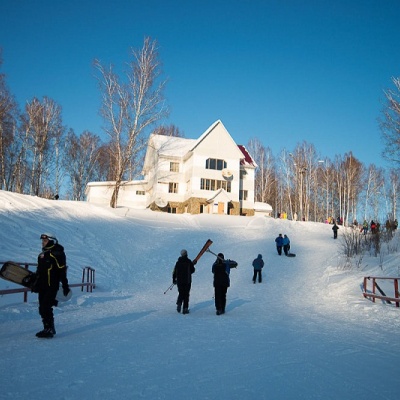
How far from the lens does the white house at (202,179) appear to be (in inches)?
1645

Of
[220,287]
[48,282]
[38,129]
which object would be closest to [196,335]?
[48,282]

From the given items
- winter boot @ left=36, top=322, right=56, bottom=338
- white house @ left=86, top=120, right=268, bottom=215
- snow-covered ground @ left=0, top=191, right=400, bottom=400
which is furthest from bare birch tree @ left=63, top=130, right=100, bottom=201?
winter boot @ left=36, top=322, right=56, bottom=338

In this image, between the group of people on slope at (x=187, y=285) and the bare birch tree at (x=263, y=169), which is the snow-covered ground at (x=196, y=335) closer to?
the group of people on slope at (x=187, y=285)

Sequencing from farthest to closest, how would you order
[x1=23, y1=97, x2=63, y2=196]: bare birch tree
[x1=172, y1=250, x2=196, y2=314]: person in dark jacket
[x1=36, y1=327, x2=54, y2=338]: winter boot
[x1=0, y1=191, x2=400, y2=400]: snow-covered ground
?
[x1=23, y1=97, x2=63, y2=196]: bare birch tree, [x1=172, y1=250, x2=196, y2=314]: person in dark jacket, [x1=36, y1=327, x2=54, y2=338]: winter boot, [x1=0, y1=191, x2=400, y2=400]: snow-covered ground

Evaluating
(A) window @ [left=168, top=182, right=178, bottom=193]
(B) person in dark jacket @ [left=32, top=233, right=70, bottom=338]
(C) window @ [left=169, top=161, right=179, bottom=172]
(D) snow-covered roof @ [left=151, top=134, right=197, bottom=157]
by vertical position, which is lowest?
(B) person in dark jacket @ [left=32, top=233, right=70, bottom=338]

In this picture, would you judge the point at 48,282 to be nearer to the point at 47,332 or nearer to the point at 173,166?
the point at 47,332

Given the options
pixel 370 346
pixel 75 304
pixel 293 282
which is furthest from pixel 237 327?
pixel 293 282

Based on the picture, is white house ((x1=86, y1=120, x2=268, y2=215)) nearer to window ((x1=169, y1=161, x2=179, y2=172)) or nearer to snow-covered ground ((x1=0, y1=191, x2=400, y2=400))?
window ((x1=169, y1=161, x2=179, y2=172))

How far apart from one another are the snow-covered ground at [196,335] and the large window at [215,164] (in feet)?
76.3

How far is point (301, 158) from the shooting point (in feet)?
175

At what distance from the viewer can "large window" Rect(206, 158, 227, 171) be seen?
42969 mm

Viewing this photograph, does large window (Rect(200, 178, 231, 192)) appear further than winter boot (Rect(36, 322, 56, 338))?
Yes

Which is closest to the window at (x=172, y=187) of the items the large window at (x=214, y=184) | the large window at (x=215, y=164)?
the large window at (x=214, y=184)

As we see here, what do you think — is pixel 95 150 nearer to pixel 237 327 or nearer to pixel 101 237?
pixel 101 237
